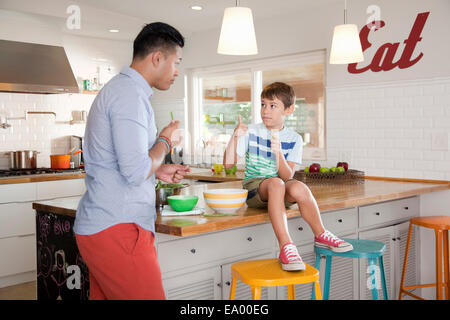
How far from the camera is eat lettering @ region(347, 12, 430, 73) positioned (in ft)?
13.0

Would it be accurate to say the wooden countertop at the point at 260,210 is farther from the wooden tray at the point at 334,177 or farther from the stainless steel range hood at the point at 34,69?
the stainless steel range hood at the point at 34,69

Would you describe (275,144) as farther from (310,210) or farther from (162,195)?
(162,195)

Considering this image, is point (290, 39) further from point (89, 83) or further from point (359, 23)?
point (89, 83)

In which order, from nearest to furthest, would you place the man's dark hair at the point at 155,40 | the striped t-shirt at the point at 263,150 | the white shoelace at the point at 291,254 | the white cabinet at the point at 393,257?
the man's dark hair at the point at 155,40 < the white shoelace at the point at 291,254 < the striped t-shirt at the point at 263,150 < the white cabinet at the point at 393,257

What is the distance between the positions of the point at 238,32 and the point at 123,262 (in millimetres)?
1707

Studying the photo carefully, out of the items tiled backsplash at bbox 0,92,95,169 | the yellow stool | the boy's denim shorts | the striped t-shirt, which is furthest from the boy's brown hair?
tiled backsplash at bbox 0,92,95,169

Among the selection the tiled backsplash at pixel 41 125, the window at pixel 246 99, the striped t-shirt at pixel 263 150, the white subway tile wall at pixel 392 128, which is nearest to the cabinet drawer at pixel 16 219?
the tiled backsplash at pixel 41 125

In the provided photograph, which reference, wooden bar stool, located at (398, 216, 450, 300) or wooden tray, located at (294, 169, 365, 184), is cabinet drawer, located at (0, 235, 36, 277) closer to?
wooden tray, located at (294, 169, 365, 184)

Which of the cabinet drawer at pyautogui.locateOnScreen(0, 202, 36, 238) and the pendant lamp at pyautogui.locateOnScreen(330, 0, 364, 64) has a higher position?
the pendant lamp at pyautogui.locateOnScreen(330, 0, 364, 64)

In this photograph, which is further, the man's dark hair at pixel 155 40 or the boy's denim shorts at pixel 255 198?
the boy's denim shorts at pixel 255 198

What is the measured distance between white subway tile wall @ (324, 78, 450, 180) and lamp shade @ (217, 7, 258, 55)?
1750mm

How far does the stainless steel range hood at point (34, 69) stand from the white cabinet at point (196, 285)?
3.14 m

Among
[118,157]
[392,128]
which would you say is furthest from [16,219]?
[392,128]

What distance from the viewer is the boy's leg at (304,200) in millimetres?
2422
